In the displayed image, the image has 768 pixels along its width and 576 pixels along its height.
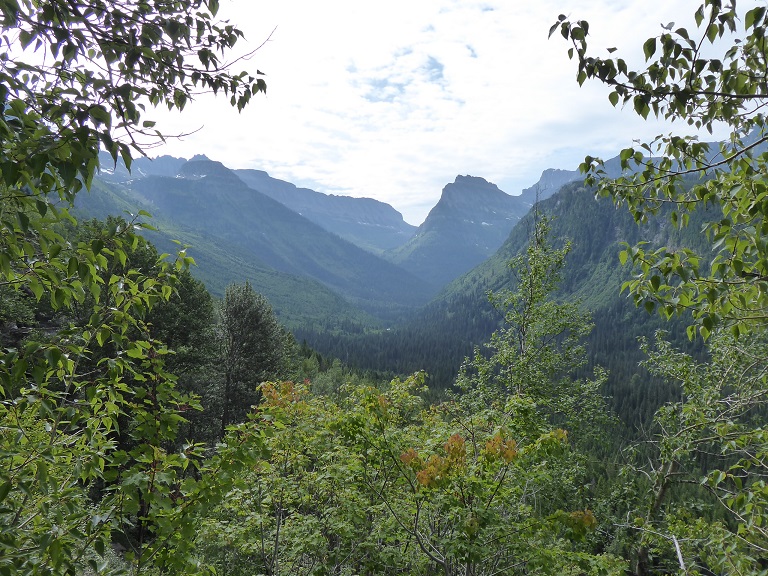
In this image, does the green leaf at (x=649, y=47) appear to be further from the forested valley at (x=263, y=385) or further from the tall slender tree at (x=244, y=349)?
the tall slender tree at (x=244, y=349)

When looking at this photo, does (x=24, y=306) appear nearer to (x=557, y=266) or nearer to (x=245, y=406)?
(x=245, y=406)

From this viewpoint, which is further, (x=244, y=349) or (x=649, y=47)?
(x=244, y=349)

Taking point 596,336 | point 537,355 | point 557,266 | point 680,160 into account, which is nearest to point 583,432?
point 537,355

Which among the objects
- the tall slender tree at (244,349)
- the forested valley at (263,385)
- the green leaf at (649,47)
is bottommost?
the tall slender tree at (244,349)

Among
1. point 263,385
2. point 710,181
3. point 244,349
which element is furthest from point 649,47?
point 244,349

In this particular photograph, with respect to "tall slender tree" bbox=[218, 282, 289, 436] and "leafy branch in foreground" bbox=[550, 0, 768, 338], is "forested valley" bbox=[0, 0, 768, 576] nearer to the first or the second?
"leafy branch in foreground" bbox=[550, 0, 768, 338]

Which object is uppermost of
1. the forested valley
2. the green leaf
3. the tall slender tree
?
the green leaf

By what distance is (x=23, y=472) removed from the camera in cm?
314

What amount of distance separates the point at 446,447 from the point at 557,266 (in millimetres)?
10328

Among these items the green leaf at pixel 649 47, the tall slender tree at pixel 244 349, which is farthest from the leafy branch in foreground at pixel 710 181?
the tall slender tree at pixel 244 349

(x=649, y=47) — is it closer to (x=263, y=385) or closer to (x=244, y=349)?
(x=263, y=385)

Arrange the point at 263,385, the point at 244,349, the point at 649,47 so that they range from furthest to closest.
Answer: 1. the point at 244,349
2. the point at 263,385
3. the point at 649,47

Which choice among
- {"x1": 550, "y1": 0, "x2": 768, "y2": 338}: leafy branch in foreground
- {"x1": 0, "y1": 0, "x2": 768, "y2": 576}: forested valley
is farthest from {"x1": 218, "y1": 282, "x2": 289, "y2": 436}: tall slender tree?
{"x1": 550, "y1": 0, "x2": 768, "y2": 338}: leafy branch in foreground

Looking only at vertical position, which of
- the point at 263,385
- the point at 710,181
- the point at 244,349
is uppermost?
the point at 710,181
